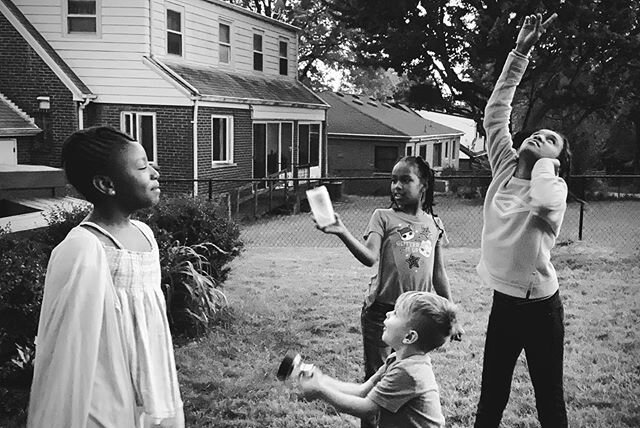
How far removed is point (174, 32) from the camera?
16828 mm

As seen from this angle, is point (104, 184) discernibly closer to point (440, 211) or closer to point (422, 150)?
point (440, 211)

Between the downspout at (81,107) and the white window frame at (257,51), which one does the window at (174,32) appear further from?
the white window frame at (257,51)

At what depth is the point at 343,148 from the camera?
92.2ft

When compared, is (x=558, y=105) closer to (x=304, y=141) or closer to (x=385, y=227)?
(x=304, y=141)

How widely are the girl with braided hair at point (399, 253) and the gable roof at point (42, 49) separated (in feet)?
44.4

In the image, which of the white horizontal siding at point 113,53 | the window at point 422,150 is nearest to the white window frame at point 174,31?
the white horizontal siding at point 113,53

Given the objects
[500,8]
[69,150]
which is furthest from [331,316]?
[500,8]

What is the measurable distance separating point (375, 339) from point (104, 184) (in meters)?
1.83

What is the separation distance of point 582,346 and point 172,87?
1223 centimetres

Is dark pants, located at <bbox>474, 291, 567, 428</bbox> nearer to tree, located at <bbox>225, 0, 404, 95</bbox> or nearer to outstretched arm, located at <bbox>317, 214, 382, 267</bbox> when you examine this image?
outstretched arm, located at <bbox>317, 214, 382, 267</bbox>

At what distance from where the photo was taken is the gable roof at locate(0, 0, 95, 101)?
1562 cm

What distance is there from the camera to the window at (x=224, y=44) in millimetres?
18891

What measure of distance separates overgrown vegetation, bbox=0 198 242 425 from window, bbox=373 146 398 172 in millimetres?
21087

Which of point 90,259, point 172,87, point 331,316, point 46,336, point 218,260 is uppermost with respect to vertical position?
point 172,87
